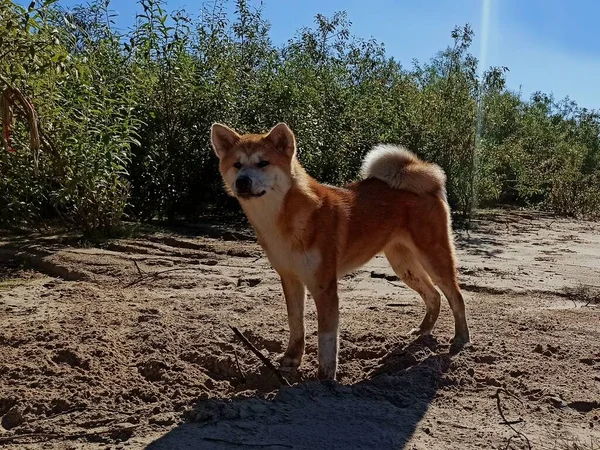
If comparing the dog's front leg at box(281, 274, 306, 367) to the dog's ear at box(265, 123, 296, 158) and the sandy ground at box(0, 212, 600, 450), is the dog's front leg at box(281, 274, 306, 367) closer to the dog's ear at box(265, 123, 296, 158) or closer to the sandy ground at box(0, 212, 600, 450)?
the sandy ground at box(0, 212, 600, 450)

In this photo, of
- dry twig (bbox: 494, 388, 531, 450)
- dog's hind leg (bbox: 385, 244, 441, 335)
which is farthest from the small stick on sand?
dog's hind leg (bbox: 385, 244, 441, 335)

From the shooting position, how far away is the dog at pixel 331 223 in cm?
471

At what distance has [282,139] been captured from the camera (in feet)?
16.5

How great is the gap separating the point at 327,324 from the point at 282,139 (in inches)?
54.9

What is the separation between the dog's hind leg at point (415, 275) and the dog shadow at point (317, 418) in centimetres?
132

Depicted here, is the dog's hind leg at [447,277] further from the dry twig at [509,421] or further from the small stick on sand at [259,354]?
the small stick on sand at [259,354]

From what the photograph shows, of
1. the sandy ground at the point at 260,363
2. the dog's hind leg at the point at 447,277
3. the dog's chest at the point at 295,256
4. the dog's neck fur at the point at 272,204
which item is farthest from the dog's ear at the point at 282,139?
the sandy ground at the point at 260,363

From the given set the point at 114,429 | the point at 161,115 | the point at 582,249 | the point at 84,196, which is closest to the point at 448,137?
the point at 582,249

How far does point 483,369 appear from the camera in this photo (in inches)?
191

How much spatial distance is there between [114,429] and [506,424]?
2.22 meters

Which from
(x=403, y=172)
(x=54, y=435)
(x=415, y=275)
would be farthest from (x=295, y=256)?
(x=54, y=435)

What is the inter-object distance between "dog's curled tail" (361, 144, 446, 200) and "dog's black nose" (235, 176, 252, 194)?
4.60 ft

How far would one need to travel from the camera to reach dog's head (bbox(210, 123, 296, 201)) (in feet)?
15.4

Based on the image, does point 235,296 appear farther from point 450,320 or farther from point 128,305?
point 450,320
